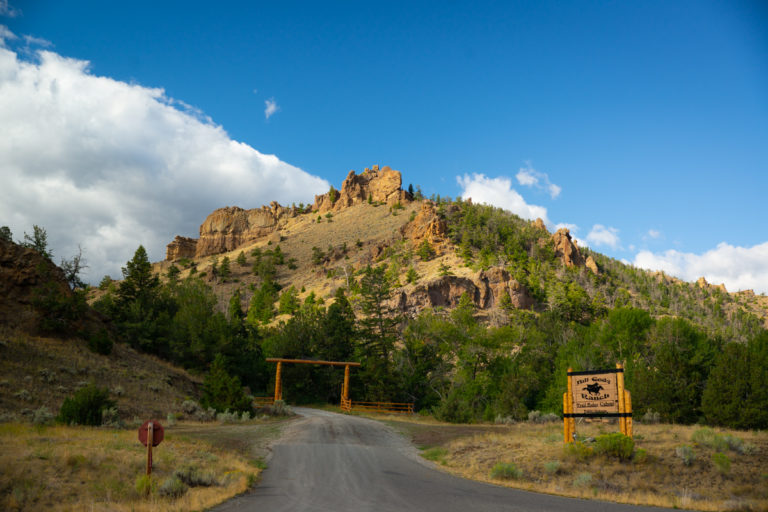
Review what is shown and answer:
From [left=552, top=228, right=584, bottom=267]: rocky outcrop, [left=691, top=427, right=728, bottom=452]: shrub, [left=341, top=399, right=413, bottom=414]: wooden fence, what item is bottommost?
[left=341, top=399, right=413, bottom=414]: wooden fence

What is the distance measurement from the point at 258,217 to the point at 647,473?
515 ft

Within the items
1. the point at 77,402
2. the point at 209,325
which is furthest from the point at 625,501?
the point at 209,325

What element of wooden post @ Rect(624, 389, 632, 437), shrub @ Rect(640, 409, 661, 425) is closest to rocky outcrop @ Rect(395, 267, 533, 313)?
shrub @ Rect(640, 409, 661, 425)

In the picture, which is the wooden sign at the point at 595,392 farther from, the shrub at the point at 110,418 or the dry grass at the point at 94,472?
the shrub at the point at 110,418

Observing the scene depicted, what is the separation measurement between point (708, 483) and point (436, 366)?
105 ft

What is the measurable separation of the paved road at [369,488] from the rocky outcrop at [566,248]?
282 feet

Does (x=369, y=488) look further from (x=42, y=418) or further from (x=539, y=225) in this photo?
(x=539, y=225)

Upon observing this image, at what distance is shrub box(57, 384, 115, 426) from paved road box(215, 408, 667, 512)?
22.4 ft

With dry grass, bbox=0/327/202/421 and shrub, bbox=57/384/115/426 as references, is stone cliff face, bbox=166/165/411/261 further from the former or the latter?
shrub, bbox=57/384/115/426

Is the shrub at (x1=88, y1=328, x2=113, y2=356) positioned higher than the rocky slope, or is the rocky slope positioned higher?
the rocky slope

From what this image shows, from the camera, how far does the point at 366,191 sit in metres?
154

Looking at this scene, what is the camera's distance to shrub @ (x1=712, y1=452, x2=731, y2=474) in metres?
11.8

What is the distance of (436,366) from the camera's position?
4281 centimetres

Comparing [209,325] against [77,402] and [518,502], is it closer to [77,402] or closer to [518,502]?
[77,402]
